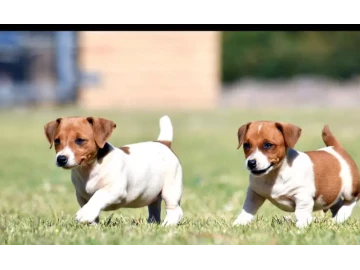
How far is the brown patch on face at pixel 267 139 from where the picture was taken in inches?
230

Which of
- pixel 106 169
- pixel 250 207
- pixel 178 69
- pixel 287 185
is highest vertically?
pixel 106 169

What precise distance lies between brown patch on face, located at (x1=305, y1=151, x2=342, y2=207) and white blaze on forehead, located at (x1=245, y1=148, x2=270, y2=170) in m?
0.53

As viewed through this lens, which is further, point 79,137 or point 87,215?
point 79,137

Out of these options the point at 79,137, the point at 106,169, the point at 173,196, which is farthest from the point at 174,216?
the point at 79,137

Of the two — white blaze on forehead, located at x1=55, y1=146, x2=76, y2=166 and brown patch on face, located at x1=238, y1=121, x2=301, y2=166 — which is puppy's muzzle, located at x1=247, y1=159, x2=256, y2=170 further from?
white blaze on forehead, located at x1=55, y1=146, x2=76, y2=166

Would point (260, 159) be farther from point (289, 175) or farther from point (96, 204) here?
point (96, 204)

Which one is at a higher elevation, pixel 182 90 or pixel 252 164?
pixel 252 164

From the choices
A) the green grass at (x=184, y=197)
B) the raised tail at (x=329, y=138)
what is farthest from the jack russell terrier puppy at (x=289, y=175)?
the raised tail at (x=329, y=138)

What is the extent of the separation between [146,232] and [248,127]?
3.27 feet

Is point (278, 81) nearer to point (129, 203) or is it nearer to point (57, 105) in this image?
point (57, 105)

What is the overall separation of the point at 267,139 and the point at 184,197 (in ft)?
8.28

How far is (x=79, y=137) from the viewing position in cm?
576

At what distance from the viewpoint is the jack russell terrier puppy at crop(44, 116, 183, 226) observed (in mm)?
5730

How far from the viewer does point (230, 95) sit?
90.2 ft
